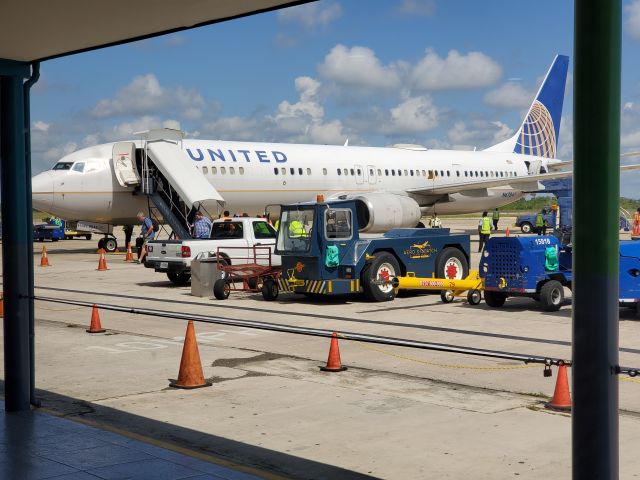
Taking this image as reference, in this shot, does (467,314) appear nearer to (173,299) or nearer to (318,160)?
(173,299)

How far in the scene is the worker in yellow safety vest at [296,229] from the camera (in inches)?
735

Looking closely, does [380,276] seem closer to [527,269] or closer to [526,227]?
[527,269]

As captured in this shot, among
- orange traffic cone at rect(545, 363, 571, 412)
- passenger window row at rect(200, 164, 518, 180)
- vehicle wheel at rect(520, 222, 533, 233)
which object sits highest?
passenger window row at rect(200, 164, 518, 180)

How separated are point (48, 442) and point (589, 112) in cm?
540

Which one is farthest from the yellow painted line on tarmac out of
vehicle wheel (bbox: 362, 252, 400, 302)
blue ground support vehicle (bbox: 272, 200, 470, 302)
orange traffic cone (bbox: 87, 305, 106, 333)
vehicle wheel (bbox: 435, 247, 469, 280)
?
vehicle wheel (bbox: 435, 247, 469, 280)

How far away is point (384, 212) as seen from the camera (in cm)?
2266

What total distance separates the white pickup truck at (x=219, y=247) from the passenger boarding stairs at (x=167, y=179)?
652cm

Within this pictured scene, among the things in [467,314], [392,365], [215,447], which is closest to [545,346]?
[392,365]

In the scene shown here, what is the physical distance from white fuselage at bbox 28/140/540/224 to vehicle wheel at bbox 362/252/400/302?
14.5 metres

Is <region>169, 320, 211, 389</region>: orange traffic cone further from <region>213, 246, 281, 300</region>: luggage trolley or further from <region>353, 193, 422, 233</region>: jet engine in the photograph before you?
<region>353, 193, 422, 233</region>: jet engine

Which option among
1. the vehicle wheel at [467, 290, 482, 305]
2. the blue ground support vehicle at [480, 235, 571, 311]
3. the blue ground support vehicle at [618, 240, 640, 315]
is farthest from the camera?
the vehicle wheel at [467, 290, 482, 305]

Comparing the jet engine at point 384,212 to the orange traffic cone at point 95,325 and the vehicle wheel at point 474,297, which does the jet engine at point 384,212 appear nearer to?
the vehicle wheel at point 474,297

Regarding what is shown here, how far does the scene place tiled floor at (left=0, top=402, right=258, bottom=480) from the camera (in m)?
6.50

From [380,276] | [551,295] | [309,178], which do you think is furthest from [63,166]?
[551,295]
